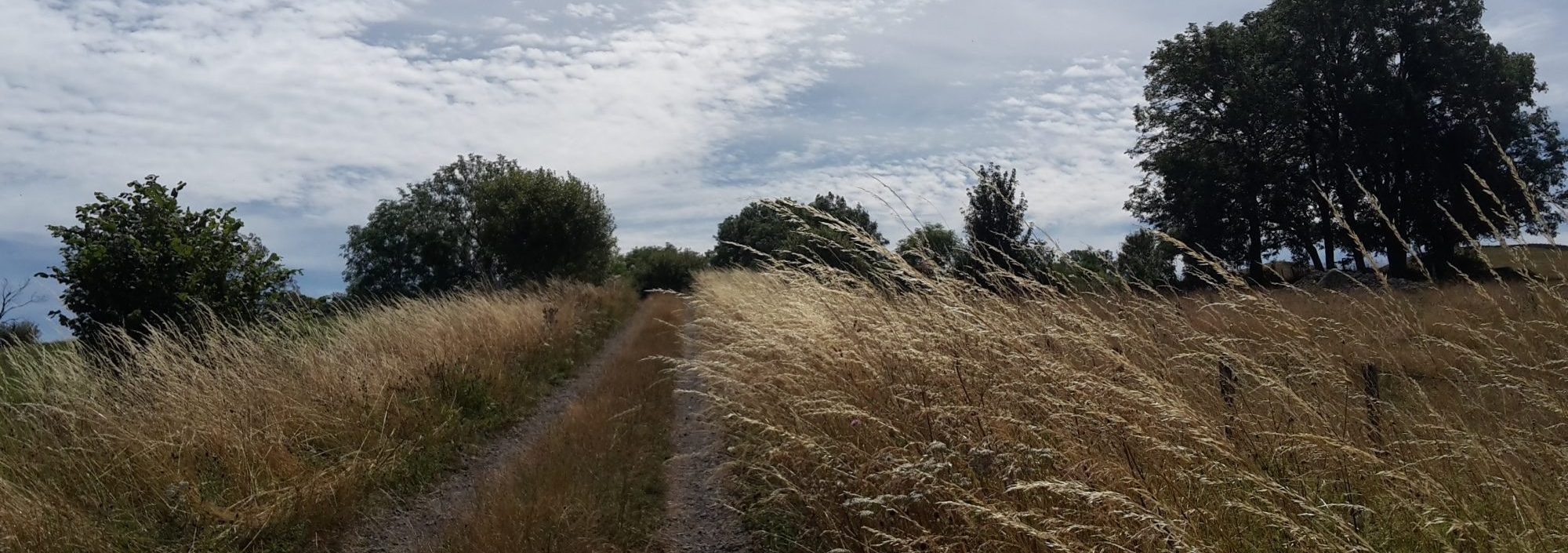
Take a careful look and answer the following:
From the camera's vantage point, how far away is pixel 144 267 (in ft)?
31.2

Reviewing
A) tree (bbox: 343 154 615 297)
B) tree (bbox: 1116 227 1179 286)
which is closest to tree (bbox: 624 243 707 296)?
tree (bbox: 343 154 615 297)

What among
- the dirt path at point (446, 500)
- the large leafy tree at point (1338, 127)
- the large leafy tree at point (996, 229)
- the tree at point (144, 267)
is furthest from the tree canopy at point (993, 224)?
the large leafy tree at point (1338, 127)

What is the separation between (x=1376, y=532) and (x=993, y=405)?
1666 millimetres

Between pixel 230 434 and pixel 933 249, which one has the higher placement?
pixel 933 249

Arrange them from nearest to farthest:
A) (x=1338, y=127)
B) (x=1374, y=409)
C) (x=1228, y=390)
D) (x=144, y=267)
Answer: (x=1374, y=409)
(x=1228, y=390)
(x=144, y=267)
(x=1338, y=127)

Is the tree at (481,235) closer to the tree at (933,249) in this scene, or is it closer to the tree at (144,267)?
the tree at (144,267)

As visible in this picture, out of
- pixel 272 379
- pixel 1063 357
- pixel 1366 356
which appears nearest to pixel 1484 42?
pixel 1366 356

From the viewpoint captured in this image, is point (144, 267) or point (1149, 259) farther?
point (144, 267)

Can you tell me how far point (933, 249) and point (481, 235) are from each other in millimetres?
33749

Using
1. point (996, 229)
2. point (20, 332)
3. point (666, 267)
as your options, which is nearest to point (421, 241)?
point (666, 267)

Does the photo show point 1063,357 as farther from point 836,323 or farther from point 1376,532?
point 836,323

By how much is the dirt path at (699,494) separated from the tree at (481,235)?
1131 centimetres

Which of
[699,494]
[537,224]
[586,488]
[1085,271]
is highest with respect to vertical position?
[537,224]

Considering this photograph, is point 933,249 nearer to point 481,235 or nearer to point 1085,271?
point 1085,271
